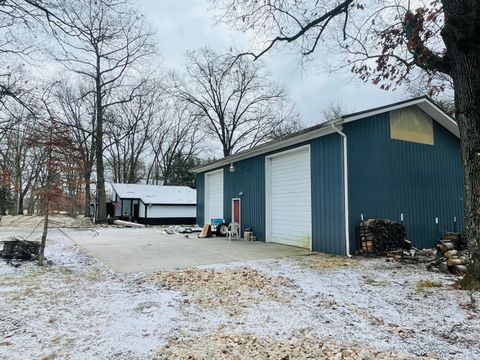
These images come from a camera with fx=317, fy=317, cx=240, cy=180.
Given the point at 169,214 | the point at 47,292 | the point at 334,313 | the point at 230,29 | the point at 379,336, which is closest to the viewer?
the point at 379,336

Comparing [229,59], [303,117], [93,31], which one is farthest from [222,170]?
[303,117]

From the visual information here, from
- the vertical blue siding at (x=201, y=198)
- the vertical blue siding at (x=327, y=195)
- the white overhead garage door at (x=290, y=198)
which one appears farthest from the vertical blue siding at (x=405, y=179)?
the vertical blue siding at (x=201, y=198)

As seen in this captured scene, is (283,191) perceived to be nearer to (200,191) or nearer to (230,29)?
(230,29)

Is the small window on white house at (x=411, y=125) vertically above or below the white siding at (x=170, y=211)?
above

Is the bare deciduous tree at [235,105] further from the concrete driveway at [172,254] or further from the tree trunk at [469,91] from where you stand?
the tree trunk at [469,91]

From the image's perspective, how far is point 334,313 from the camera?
12.9 feet

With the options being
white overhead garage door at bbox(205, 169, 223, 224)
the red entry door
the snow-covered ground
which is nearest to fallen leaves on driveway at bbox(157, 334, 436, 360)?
the snow-covered ground

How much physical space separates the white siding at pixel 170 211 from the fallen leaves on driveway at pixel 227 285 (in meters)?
17.7

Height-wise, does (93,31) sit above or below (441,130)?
above

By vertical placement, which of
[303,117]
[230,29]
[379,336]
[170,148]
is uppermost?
[303,117]

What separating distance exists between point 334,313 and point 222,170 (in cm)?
1154

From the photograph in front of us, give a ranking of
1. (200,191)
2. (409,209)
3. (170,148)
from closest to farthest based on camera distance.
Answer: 1. (409,209)
2. (200,191)
3. (170,148)

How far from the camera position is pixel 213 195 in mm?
16109

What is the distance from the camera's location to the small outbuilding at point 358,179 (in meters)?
8.58
